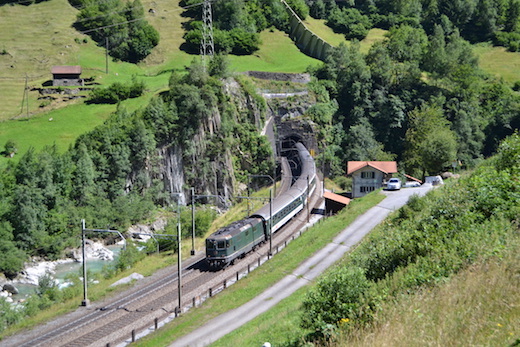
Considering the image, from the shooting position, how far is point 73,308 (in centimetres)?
3219

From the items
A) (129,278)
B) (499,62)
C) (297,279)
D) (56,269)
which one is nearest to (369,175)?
(297,279)

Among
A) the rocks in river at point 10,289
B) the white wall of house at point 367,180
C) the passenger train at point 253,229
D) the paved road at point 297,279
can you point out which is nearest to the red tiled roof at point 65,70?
the passenger train at point 253,229

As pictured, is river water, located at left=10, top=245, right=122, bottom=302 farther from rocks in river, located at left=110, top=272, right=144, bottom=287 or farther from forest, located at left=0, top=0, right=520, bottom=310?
rocks in river, located at left=110, top=272, right=144, bottom=287

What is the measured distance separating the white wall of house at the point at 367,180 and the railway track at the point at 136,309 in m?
25.6

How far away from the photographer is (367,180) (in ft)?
210

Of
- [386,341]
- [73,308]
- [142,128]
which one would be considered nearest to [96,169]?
[142,128]

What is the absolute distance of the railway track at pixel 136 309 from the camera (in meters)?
27.4

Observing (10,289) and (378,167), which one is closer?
(10,289)

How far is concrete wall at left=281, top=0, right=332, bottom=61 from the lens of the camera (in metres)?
104

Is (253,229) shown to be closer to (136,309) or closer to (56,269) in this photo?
(136,309)

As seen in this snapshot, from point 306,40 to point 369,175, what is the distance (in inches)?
2111

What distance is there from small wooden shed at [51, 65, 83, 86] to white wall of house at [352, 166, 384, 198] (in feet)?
141

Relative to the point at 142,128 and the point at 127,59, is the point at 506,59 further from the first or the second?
the point at 142,128

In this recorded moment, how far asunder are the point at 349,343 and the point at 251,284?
878 inches
